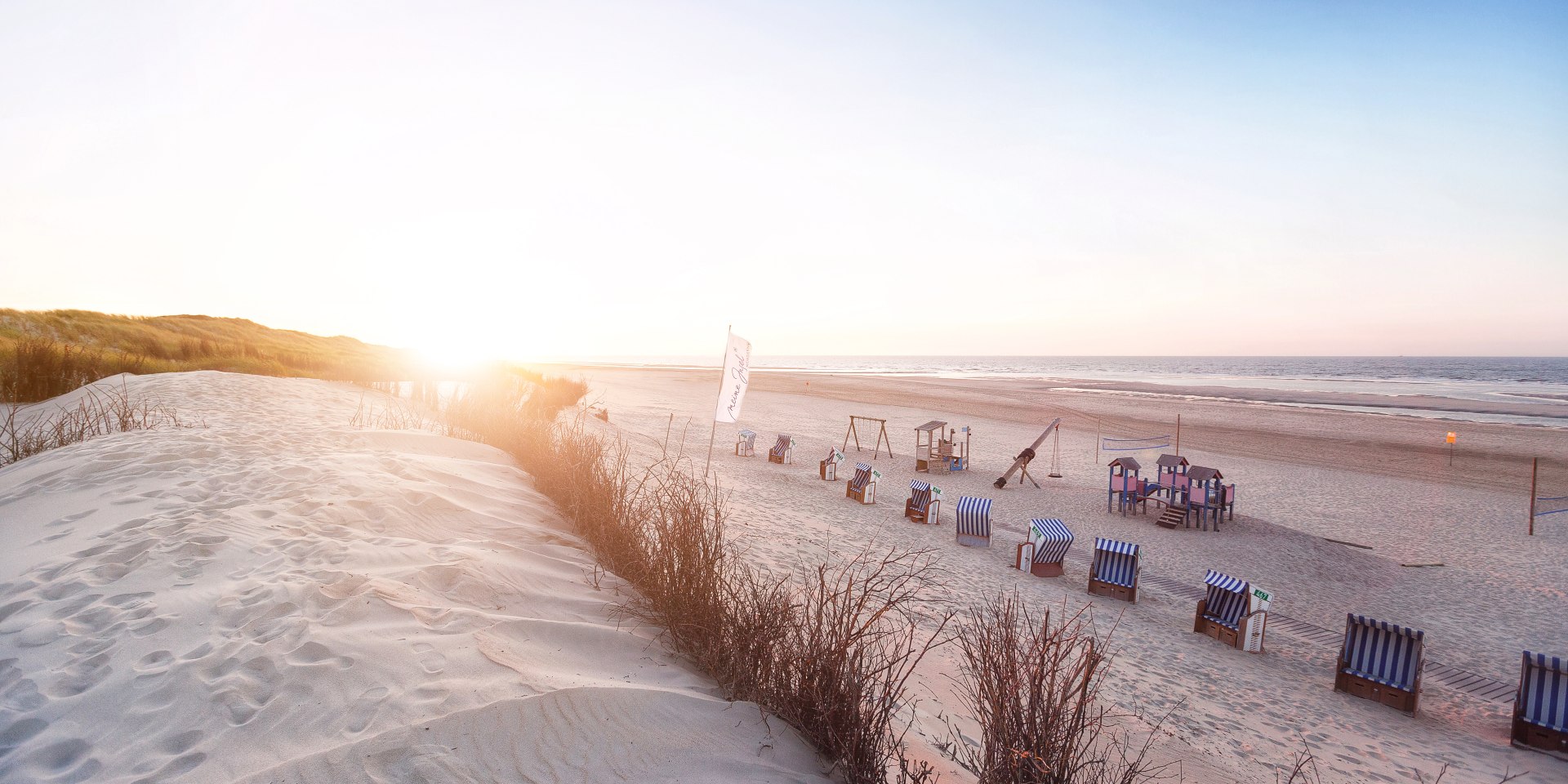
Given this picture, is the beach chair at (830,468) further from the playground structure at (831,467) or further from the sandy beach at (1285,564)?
the sandy beach at (1285,564)

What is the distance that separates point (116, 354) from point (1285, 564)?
25.4 meters

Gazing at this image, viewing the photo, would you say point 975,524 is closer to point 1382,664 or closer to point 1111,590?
point 1111,590

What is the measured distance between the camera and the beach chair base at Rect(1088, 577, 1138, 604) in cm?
866

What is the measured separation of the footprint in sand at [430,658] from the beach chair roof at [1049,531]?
8255mm

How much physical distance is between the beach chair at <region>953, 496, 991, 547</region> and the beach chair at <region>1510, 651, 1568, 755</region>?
600cm

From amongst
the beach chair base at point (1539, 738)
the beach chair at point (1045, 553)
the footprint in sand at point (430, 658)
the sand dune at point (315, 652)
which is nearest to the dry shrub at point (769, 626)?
the sand dune at point (315, 652)

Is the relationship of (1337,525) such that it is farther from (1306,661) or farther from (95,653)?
(95,653)

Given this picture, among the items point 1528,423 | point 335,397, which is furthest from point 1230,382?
point 335,397

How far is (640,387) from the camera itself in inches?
1921

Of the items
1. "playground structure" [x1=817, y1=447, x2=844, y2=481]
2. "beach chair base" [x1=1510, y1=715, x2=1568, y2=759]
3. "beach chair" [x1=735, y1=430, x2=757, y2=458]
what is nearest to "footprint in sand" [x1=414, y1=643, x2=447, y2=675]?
"beach chair base" [x1=1510, y1=715, x2=1568, y2=759]

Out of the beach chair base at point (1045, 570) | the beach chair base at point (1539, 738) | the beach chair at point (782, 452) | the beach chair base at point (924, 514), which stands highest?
the beach chair at point (782, 452)

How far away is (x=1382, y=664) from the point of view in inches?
252

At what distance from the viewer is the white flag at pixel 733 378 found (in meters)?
10.8

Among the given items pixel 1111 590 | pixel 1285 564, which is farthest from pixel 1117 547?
pixel 1285 564
